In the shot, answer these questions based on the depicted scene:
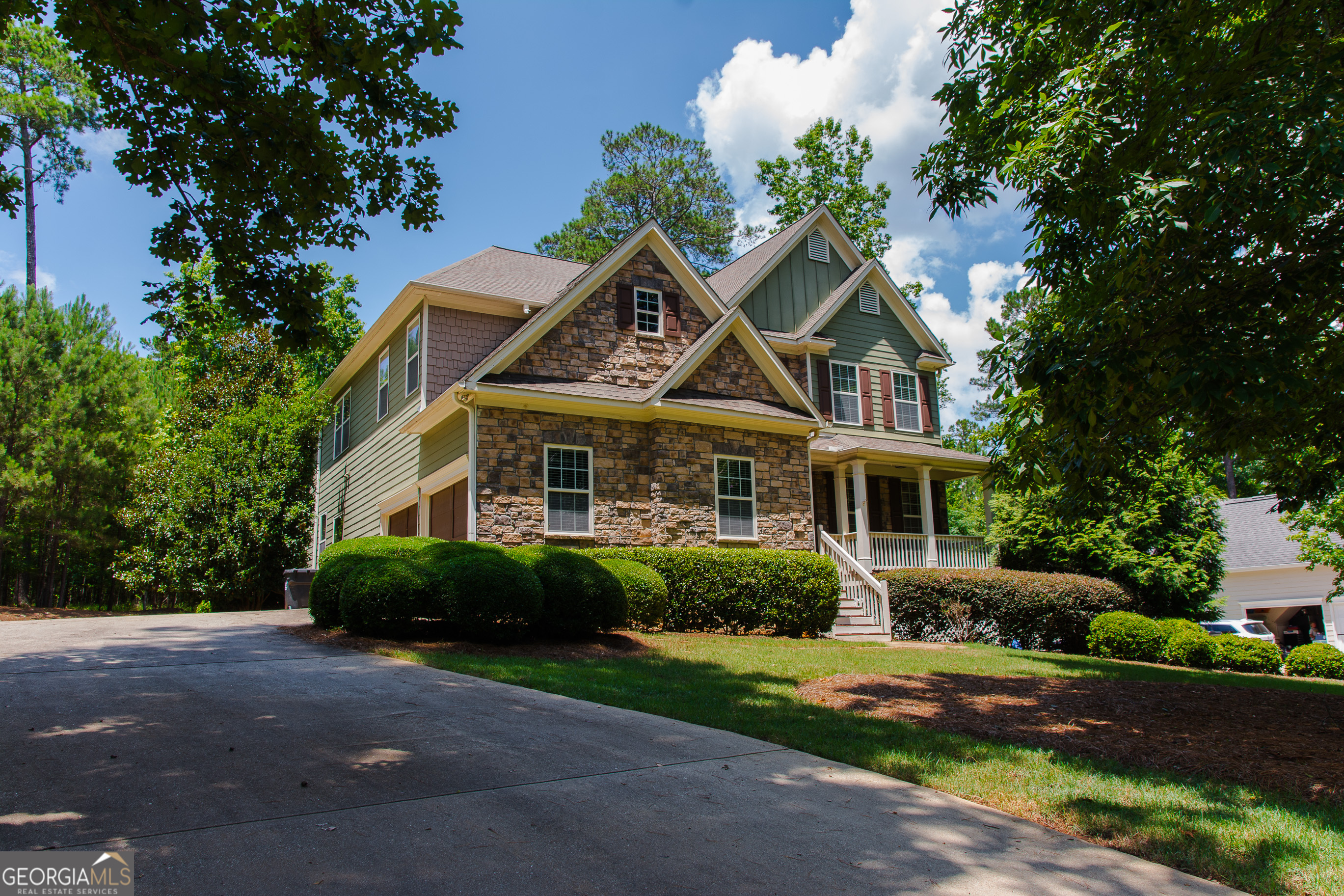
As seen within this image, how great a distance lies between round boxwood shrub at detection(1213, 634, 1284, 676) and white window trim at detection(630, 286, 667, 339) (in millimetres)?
11432

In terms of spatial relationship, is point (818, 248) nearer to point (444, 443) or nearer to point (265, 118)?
point (444, 443)

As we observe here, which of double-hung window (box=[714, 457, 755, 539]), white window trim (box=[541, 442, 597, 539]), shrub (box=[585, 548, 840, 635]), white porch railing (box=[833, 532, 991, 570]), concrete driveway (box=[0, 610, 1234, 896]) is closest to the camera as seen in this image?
concrete driveway (box=[0, 610, 1234, 896])

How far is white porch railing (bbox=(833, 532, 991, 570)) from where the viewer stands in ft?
59.3

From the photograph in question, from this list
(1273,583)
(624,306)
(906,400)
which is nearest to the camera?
(624,306)

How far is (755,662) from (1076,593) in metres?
10.0

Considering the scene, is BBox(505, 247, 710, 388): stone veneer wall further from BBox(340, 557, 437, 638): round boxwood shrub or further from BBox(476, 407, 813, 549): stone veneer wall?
BBox(340, 557, 437, 638): round boxwood shrub

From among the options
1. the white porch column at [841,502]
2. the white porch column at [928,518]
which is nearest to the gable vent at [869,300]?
the white porch column at [928,518]

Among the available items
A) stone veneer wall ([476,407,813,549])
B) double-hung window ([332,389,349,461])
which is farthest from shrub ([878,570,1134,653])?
double-hung window ([332,389,349,461])

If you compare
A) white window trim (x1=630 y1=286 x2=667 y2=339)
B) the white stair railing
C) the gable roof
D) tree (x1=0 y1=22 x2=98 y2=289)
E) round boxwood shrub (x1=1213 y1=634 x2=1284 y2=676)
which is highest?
tree (x1=0 y1=22 x2=98 y2=289)

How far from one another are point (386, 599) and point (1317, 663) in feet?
51.0

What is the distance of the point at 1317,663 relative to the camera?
563 inches

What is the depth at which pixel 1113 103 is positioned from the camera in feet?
22.6

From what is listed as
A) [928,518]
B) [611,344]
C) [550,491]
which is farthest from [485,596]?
[928,518]

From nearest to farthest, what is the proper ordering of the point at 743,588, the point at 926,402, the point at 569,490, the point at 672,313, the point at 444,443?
Result: the point at 743,588, the point at 569,490, the point at 444,443, the point at 672,313, the point at 926,402
